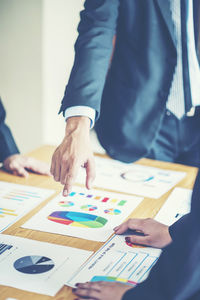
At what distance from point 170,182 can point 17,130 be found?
2.33 metres

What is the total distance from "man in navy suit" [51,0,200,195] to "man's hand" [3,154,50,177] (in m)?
0.31

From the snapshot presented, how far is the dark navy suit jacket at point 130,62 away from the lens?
1.42 m

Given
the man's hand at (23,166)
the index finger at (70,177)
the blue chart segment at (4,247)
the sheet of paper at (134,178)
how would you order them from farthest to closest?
the man's hand at (23,166) → the sheet of paper at (134,178) → the index finger at (70,177) → the blue chart segment at (4,247)

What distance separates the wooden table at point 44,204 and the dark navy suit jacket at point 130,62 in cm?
17

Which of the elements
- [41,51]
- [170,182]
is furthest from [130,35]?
[41,51]

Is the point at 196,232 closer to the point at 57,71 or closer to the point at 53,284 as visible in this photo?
the point at 53,284

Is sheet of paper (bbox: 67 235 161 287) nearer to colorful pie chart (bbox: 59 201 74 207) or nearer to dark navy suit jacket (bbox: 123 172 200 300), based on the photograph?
dark navy suit jacket (bbox: 123 172 200 300)

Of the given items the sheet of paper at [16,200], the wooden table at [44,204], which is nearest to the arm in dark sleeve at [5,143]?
the wooden table at [44,204]

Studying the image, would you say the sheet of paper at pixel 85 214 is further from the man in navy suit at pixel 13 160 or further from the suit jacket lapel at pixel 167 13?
the suit jacket lapel at pixel 167 13

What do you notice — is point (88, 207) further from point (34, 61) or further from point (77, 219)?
point (34, 61)

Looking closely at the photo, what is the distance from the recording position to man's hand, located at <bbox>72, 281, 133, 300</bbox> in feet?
2.48

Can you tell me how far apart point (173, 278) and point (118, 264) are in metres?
0.20

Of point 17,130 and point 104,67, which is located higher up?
point 104,67

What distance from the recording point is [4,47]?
342cm
